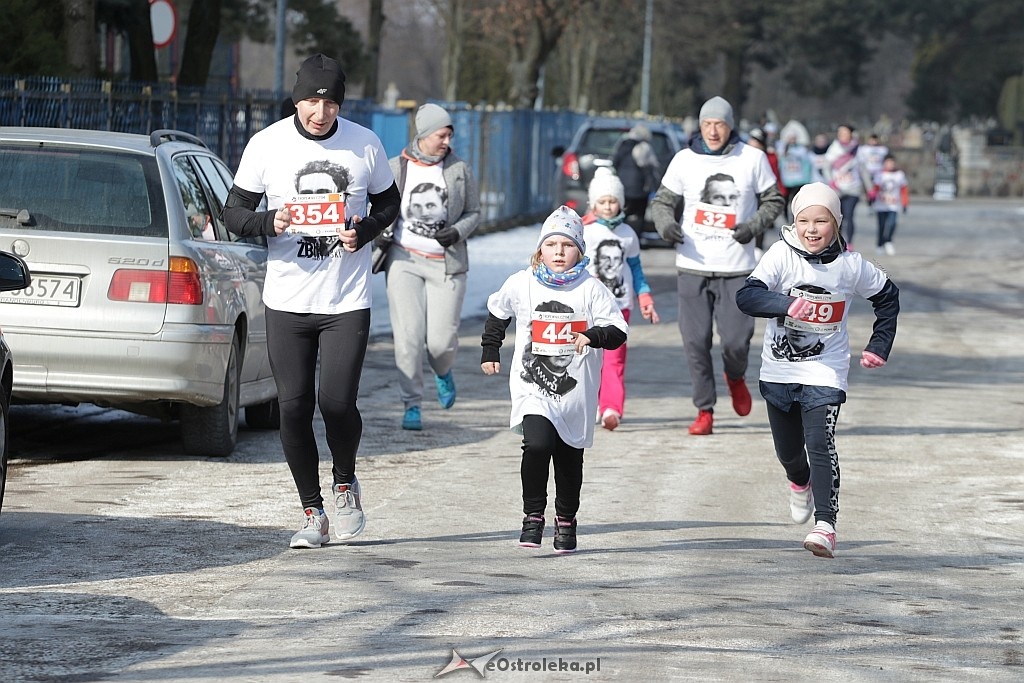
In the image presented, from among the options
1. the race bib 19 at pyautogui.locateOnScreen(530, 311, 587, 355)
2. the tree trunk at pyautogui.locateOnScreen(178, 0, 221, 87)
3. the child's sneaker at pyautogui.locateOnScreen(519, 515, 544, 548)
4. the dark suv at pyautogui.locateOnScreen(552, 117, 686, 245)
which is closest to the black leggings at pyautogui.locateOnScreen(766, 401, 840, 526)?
the race bib 19 at pyautogui.locateOnScreen(530, 311, 587, 355)

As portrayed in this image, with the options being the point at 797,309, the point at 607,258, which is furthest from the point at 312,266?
the point at 607,258

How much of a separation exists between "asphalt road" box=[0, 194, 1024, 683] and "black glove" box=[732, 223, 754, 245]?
1162 millimetres

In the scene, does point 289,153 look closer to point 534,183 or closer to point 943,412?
point 943,412

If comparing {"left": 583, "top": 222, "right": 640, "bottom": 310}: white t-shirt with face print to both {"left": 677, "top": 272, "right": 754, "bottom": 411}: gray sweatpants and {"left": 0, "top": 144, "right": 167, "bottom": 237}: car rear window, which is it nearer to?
{"left": 677, "top": 272, "right": 754, "bottom": 411}: gray sweatpants

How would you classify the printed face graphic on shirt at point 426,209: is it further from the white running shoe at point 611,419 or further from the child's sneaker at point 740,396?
the child's sneaker at point 740,396

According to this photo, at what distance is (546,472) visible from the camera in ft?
25.8

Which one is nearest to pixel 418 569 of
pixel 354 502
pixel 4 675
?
pixel 354 502

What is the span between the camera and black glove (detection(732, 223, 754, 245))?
11.2 meters

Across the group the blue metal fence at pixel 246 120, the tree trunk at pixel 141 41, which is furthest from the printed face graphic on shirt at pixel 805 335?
the tree trunk at pixel 141 41

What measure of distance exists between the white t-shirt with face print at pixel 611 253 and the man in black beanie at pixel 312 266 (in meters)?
3.59

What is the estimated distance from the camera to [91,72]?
17.7 metres

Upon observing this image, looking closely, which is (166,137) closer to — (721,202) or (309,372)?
(309,372)

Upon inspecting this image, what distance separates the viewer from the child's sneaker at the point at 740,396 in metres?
11.9

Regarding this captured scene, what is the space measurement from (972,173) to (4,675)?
64137mm
